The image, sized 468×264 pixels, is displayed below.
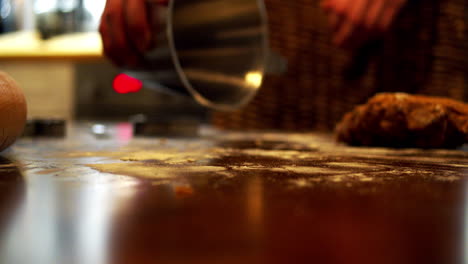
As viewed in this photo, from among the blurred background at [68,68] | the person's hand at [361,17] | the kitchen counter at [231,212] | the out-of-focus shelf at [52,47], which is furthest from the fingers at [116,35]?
the out-of-focus shelf at [52,47]

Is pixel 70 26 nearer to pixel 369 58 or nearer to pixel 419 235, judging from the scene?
pixel 369 58

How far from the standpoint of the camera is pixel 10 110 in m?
0.63

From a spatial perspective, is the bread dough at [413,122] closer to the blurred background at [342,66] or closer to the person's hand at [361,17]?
the person's hand at [361,17]

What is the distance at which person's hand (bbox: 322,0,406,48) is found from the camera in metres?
1.29

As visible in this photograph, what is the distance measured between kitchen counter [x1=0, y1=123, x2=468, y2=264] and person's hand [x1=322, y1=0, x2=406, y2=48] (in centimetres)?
83

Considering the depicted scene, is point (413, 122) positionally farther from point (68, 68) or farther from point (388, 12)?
point (68, 68)

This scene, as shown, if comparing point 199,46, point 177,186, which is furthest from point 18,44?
point 177,186

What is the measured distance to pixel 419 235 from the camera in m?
0.25

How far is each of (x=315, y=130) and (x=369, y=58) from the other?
327 millimetres

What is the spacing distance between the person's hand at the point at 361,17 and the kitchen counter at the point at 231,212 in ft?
2.71

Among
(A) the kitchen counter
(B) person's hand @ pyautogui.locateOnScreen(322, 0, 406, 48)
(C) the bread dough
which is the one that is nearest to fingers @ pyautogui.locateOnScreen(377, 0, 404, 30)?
(B) person's hand @ pyautogui.locateOnScreen(322, 0, 406, 48)

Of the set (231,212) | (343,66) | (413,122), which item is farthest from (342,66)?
(231,212)

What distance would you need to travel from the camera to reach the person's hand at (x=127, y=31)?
97cm

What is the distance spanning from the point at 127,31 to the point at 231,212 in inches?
31.6
